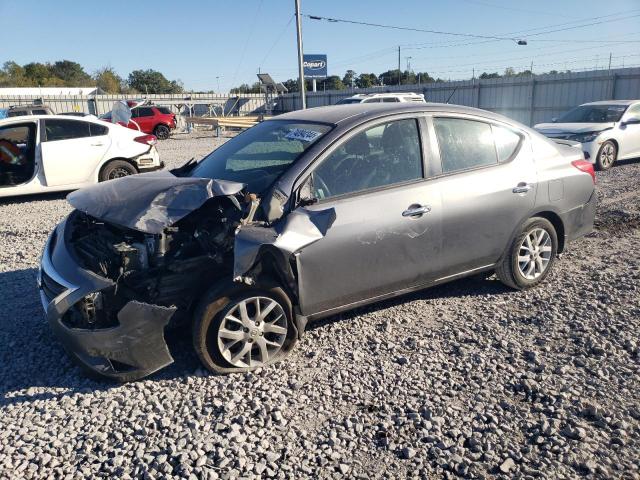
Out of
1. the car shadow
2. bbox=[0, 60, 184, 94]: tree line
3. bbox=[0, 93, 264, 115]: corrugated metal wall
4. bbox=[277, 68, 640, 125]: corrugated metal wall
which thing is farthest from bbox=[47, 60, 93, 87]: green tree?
the car shadow

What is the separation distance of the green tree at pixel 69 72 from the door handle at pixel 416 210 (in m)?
86.7

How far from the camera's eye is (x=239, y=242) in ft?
11.2

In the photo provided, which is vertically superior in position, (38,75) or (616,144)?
(38,75)

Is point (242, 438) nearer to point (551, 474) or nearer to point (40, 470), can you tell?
point (40, 470)

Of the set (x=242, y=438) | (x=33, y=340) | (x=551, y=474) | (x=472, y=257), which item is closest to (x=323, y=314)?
(x=242, y=438)

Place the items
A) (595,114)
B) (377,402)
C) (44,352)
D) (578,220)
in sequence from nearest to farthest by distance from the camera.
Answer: (377,402) < (44,352) < (578,220) < (595,114)

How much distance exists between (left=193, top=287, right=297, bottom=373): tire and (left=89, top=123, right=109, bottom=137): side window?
766 cm

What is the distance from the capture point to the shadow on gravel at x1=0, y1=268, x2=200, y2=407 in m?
3.57

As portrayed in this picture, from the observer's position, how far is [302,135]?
425 cm

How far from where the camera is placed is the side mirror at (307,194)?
3791 millimetres

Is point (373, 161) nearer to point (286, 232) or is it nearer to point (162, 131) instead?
point (286, 232)

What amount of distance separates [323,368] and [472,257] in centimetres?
171

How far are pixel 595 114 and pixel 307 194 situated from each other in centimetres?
1176

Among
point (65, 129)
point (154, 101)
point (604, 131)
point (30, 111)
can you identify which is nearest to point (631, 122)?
point (604, 131)
